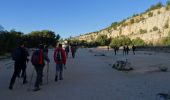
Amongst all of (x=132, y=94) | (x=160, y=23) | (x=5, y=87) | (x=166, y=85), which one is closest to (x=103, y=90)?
(x=132, y=94)

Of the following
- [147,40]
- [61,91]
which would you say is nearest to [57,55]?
[61,91]

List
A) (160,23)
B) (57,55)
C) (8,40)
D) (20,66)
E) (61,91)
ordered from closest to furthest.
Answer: (61,91) → (20,66) → (57,55) → (8,40) → (160,23)

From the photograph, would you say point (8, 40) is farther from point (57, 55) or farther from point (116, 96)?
point (116, 96)

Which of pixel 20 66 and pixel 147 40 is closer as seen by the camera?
pixel 20 66

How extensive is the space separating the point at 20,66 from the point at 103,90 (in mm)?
3606

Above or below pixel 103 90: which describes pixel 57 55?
above

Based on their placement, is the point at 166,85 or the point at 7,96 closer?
the point at 7,96

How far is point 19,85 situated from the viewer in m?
16.3

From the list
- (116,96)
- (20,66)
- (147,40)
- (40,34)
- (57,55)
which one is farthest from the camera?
(40,34)

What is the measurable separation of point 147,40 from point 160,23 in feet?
52.4

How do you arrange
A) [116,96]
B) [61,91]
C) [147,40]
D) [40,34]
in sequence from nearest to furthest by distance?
[116,96] → [61,91] → [147,40] → [40,34]

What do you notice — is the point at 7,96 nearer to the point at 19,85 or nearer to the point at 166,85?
the point at 19,85

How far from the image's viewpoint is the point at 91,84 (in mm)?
16453

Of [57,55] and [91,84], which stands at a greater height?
[57,55]
